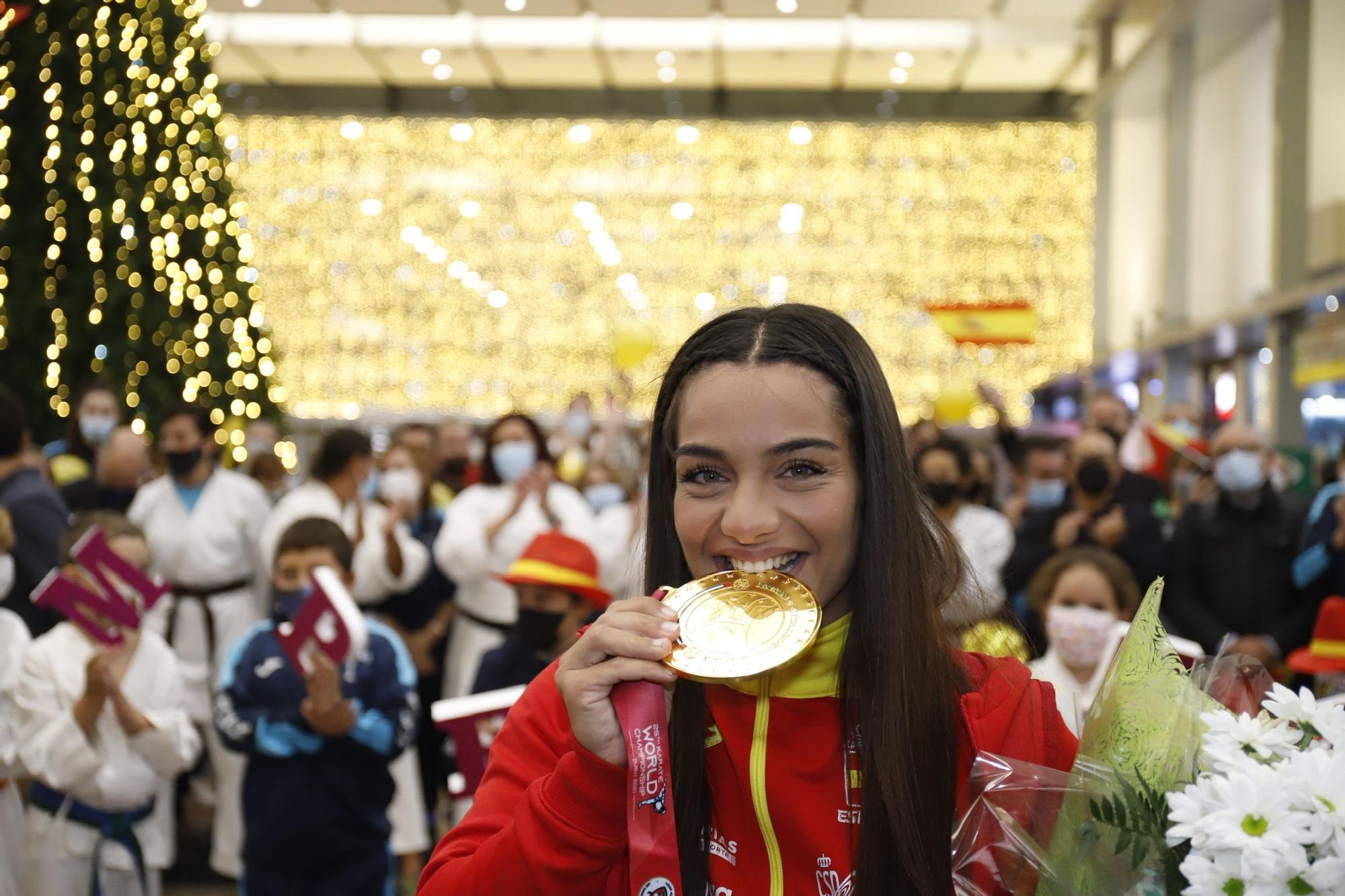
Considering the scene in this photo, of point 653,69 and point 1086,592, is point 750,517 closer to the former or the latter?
point 1086,592

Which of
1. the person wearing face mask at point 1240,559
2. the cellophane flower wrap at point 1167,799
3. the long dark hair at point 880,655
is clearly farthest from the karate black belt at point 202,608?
the cellophane flower wrap at point 1167,799

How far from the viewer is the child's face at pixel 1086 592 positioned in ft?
14.6

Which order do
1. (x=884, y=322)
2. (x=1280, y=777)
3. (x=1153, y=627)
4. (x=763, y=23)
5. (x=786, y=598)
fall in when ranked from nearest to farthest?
(x=1280, y=777)
(x=1153, y=627)
(x=786, y=598)
(x=763, y=23)
(x=884, y=322)

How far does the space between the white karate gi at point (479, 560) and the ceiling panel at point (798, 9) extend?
1136cm

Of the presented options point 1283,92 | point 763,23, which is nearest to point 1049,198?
point 763,23

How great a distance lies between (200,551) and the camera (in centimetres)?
670

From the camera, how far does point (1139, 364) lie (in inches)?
718

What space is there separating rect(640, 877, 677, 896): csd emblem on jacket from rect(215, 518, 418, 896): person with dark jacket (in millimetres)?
2827

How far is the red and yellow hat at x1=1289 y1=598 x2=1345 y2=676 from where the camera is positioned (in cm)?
465

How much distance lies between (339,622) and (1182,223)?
14937 millimetres

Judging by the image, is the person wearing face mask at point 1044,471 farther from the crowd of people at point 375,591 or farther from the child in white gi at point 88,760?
the child in white gi at point 88,760

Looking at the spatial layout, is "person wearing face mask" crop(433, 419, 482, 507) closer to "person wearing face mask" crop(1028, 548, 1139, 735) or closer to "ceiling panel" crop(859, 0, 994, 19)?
"person wearing face mask" crop(1028, 548, 1139, 735)

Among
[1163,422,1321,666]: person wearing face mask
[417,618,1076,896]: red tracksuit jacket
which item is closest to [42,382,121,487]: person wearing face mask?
[1163,422,1321,666]: person wearing face mask

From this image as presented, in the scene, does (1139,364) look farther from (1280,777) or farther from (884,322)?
(1280,777)
